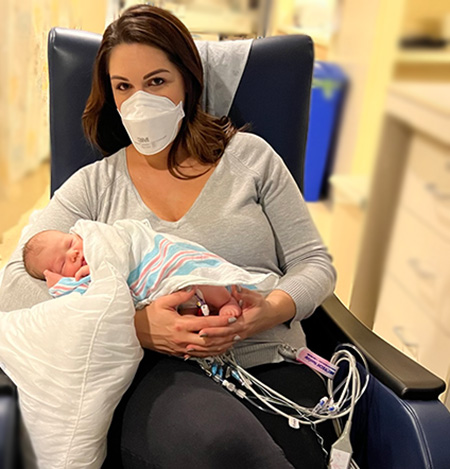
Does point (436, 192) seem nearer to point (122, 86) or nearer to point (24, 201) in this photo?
point (122, 86)

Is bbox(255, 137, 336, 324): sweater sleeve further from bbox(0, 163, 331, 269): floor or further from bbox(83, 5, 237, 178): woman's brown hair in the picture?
bbox(0, 163, 331, 269): floor

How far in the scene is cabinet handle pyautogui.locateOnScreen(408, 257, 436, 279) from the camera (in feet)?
3.02

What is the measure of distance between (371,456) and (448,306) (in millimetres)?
353

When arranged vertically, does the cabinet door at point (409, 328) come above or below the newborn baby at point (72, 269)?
below

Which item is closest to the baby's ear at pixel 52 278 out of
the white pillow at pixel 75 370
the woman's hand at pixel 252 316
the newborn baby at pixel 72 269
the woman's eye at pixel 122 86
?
the newborn baby at pixel 72 269

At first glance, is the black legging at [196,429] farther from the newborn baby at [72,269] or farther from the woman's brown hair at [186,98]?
the woman's brown hair at [186,98]

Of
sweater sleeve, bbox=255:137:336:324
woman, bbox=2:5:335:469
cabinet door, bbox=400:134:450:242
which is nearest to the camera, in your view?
cabinet door, bbox=400:134:450:242

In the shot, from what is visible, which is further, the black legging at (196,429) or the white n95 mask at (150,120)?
the white n95 mask at (150,120)

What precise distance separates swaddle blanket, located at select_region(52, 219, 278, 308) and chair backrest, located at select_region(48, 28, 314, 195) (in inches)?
12.1

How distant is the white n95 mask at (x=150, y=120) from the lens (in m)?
1.03

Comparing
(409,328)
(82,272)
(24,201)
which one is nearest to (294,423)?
(409,328)

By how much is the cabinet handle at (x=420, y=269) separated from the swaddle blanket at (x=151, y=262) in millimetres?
256

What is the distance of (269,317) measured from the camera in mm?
992

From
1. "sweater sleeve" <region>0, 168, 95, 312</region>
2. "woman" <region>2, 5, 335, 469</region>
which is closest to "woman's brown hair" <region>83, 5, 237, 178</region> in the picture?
"woman" <region>2, 5, 335, 469</region>
